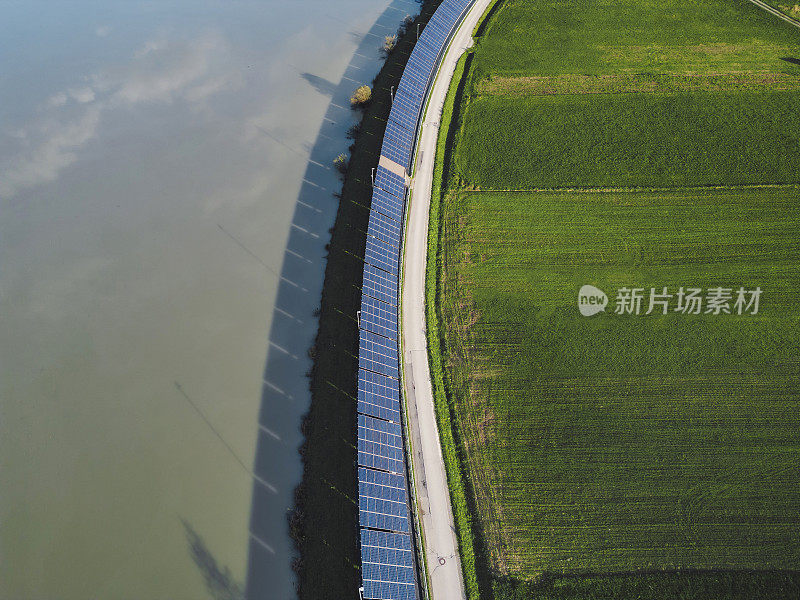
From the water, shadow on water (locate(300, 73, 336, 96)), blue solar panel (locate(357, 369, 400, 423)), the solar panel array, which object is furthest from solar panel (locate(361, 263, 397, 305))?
shadow on water (locate(300, 73, 336, 96))

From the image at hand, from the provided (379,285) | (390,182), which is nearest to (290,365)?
(379,285)

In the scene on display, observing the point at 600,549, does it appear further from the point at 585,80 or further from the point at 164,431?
the point at 585,80

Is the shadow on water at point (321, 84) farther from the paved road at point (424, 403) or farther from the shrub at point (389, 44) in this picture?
the paved road at point (424, 403)

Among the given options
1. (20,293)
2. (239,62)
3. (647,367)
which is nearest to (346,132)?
(239,62)

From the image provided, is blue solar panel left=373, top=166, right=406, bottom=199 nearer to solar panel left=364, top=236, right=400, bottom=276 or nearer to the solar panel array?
the solar panel array

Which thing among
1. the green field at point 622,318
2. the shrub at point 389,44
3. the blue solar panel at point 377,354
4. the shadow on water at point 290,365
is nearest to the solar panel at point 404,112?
the green field at point 622,318

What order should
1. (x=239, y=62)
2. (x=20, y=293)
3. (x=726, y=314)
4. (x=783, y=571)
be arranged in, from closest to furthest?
(x=783, y=571), (x=726, y=314), (x=20, y=293), (x=239, y=62)

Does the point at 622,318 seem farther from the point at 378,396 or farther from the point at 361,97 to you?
the point at 361,97
